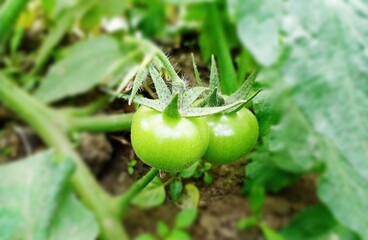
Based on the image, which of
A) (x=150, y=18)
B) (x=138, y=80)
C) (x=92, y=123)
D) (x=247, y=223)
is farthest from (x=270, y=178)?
(x=138, y=80)

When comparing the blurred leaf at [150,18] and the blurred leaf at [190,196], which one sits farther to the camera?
the blurred leaf at [150,18]

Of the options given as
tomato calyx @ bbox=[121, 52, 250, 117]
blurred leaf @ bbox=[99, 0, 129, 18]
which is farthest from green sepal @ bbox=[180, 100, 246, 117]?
blurred leaf @ bbox=[99, 0, 129, 18]

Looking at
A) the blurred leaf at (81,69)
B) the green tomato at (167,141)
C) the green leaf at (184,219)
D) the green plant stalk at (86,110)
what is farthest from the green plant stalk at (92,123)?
the green tomato at (167,141)

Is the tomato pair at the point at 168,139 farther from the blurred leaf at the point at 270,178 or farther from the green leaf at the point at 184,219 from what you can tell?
the green leaf at the point at 184,219

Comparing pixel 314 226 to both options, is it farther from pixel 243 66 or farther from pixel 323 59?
pixel 323 59

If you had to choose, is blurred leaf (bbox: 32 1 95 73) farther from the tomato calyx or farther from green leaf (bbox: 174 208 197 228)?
the tomato calyx

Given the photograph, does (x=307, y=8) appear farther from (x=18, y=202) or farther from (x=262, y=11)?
(x=18, y=202)

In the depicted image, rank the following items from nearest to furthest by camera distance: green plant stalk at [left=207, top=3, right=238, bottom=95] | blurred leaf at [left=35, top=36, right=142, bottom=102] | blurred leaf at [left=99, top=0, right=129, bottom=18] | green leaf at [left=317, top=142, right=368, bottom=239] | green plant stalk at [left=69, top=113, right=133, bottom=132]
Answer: green plant stalk at [left=207, top=3, right=238, bottom=95]
green leaf at [left=317, top=142, right=368, bottom=239]
green plant stalk at [left=69, top=113, right=133, bottom=132]
blurred leaf at [left=35, top=36, right=142, bottom=102]
blurred leaf at [left=99, top=0, right=129, bottom=18]
